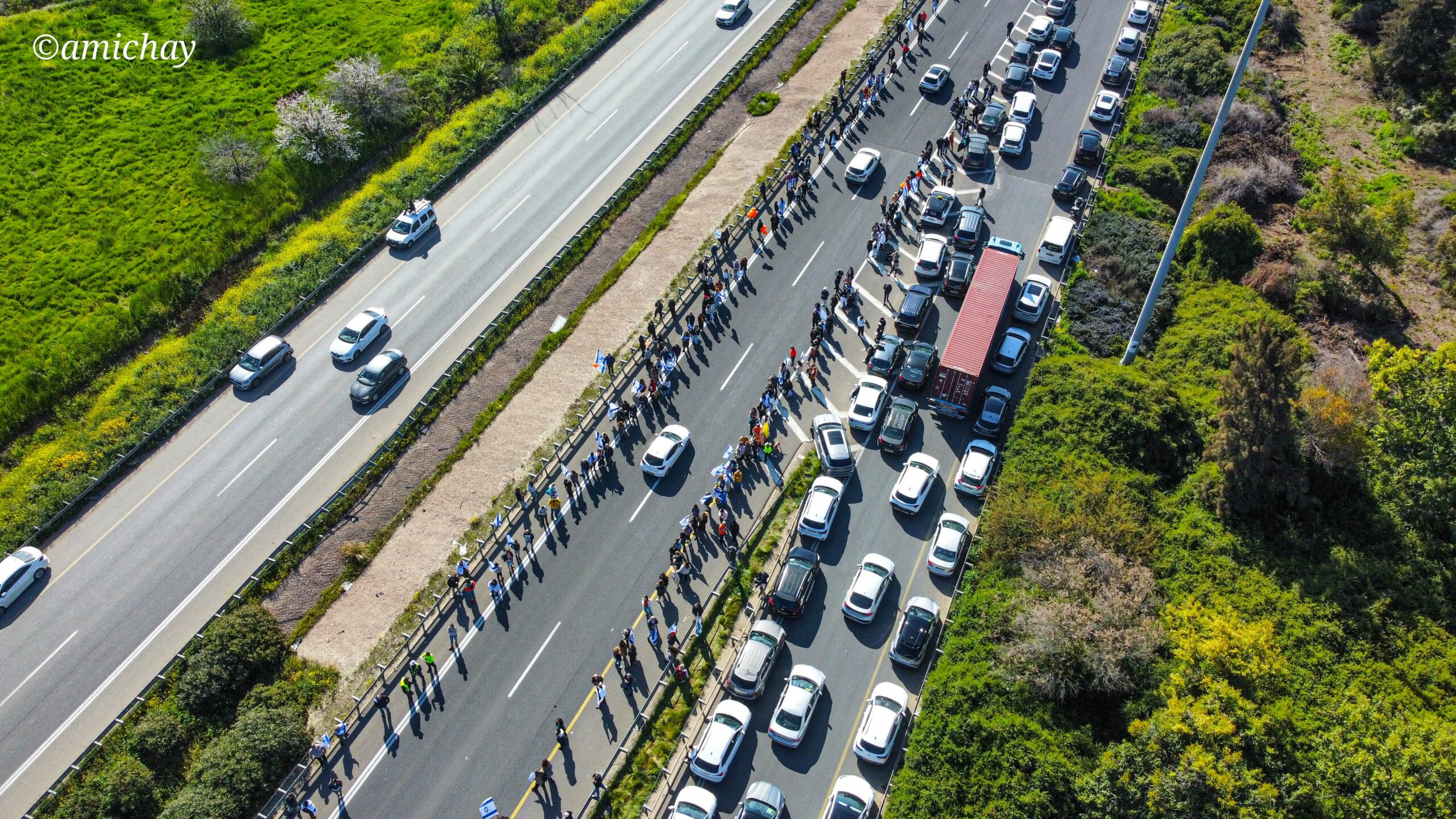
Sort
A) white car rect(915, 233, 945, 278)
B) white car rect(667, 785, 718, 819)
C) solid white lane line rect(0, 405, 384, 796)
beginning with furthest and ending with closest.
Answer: white car rect(915, 233, 945, 278)
solid white lane line rect(0, 405, 384, 796)
white car rect(667, 785, 718, 819)

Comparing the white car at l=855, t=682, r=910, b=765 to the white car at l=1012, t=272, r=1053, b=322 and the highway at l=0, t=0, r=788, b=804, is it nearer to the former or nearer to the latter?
the white car at l=1012, t=272, r=1053, b=322

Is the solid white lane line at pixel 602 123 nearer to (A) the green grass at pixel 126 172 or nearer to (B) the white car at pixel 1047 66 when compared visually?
(A) the green grass at pixel 126 172

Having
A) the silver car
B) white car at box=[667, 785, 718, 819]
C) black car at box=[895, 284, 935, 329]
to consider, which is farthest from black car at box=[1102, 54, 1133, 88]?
the silver car

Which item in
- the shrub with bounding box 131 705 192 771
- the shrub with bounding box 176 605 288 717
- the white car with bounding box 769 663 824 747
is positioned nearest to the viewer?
the white car with bounding box 769 663 824 747

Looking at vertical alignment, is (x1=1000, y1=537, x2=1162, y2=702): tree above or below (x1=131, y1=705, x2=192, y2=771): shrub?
above

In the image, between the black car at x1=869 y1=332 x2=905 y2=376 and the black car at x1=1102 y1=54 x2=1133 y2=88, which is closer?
the black car at x1=869 y1=332 x2=905 y2=376

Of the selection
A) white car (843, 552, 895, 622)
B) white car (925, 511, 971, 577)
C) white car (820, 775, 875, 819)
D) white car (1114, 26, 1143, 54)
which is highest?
white car (1114, 26, 1143, 54)

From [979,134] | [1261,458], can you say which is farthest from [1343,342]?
[979,134]
